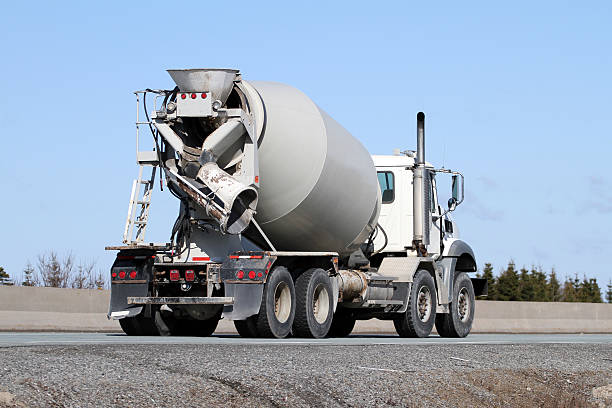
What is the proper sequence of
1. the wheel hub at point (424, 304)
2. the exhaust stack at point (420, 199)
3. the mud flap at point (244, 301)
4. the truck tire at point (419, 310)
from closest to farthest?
the mud flap at point (244, 301) < the truck tire at point (419, 310) < the wheel hub at point (424, 304) < the exhaust stack at point (420, 199)

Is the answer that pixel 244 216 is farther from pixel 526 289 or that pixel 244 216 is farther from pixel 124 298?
pixel 526 289

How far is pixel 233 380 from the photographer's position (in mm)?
7848

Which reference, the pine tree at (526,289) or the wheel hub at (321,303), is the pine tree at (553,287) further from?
the wheel hub at (321,303)

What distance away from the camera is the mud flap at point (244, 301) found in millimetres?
14305

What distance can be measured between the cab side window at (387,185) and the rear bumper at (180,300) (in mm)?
6221

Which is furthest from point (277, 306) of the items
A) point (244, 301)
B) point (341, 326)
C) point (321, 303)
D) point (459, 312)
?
point (459, 312)

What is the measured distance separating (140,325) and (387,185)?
6.43 metres

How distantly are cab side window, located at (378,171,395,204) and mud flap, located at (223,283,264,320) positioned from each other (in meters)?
6.04

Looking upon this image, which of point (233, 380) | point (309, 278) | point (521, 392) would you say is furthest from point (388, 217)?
point (233, 380)

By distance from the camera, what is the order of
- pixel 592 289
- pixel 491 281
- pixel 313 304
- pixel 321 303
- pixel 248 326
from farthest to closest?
pixel 592 289, pixel 491 281, pixel 321 303, pixel 313 304, pixel 248 326

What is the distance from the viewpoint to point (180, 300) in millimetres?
14648

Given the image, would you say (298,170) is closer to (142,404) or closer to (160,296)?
(160,296)

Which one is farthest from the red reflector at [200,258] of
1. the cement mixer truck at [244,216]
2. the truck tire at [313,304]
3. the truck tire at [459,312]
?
the truck tire at [459,312]

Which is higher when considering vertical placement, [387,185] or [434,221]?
[387,185]
